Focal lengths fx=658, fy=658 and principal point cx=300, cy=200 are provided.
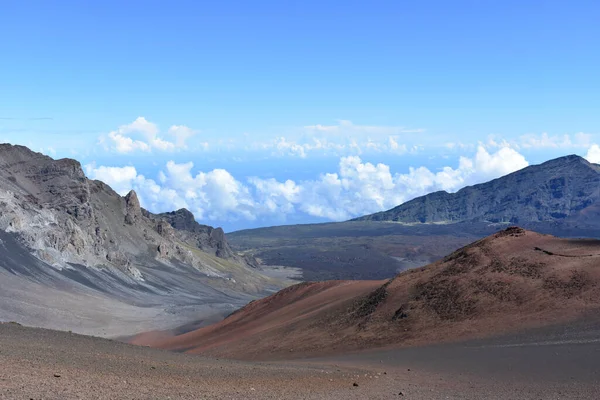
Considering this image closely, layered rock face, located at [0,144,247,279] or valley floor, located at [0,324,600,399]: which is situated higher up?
layered rock face, located at [0,144,247,279]

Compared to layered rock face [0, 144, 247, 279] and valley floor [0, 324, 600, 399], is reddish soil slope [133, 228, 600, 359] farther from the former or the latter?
layered rock face [0, 144, 247, 279]

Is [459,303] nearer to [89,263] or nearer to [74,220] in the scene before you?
[89,263]

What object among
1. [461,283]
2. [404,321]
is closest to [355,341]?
[404,321]

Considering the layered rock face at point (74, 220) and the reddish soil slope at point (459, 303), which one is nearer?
the reddish soil slope at point (459, 303)

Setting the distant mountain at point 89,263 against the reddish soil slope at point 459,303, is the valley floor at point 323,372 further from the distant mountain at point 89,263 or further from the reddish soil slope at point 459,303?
the distant mountain at point 89,263

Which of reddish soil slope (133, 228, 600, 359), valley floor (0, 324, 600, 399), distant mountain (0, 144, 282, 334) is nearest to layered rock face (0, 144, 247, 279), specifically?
distant mountain (0, 144, 282, 334)

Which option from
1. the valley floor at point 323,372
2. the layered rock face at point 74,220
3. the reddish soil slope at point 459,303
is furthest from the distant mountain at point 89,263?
the valley floor at point 323,372
